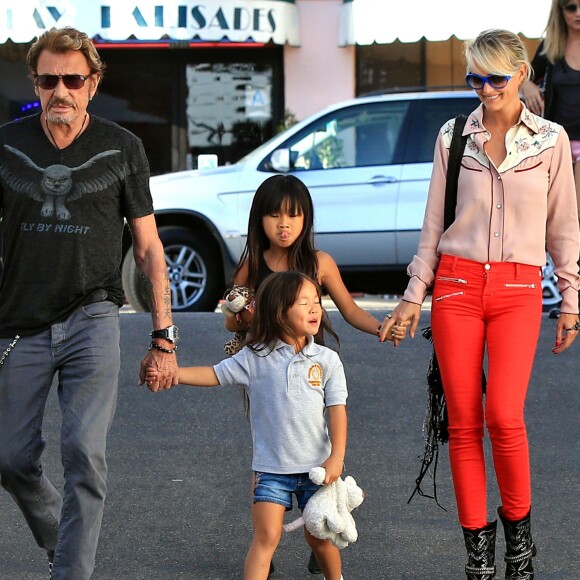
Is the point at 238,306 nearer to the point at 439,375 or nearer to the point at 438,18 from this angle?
the point at 439,375

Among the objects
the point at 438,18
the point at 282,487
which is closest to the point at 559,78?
the point at 282,487

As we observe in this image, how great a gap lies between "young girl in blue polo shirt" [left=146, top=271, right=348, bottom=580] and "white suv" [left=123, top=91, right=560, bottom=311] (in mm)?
6383

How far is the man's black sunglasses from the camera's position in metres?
4.44

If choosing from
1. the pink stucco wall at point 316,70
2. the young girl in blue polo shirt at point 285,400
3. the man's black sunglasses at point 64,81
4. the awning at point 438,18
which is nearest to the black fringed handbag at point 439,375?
the young girl in blue polo shirt at point 285,400

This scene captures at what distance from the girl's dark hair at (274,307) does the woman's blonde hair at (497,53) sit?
0.99 metres

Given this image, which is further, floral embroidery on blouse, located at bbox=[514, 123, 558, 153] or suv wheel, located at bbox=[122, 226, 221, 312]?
suv wheel, located at bbox=[122, 226, 221, 312]

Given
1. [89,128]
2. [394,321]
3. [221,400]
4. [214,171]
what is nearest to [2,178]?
[89,128]

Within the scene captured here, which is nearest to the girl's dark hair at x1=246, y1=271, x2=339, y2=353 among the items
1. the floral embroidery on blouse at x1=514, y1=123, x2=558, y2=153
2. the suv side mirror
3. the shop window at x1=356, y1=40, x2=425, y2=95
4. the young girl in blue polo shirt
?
the young girl in blue polo shirt

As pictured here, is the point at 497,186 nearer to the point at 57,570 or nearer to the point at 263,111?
the point at 57,570

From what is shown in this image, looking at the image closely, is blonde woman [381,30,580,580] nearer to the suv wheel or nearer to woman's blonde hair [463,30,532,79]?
woman's blonde hair [463,30,532,79]

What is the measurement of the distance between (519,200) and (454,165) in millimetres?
277

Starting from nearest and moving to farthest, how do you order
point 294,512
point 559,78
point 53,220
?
point 53,220 < point 294,512 < point 559,78

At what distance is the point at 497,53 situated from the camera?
460 centimetres

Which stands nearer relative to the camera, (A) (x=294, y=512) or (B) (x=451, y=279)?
(B) (x=451, y=279)
